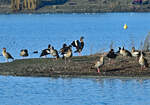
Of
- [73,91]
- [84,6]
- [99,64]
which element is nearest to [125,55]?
[99,64]

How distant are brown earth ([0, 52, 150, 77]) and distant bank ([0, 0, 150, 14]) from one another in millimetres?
72489

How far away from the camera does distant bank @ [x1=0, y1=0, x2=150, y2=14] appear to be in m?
101

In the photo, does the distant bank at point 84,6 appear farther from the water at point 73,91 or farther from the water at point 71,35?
the water at point 73,91

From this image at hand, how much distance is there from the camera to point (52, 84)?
23000mm

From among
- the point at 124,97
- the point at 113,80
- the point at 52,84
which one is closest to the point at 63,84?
the point at 52,84

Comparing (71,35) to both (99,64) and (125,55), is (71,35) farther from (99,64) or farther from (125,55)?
(99,64)

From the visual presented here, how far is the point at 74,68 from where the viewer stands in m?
25.2

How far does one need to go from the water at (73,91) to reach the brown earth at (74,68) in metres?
0.72

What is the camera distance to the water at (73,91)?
64.5ft

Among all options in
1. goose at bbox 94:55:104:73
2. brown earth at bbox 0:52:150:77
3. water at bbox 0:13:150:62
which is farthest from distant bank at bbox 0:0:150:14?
goose at bbox 94:55:104:73

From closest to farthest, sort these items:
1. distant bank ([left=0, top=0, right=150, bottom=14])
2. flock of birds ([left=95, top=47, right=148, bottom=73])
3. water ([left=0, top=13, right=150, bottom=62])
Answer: flock of birds ([left=95, top=47, right=148, bottom=73]) → water ([left=0, top=13, right=150, bottom=62]) → distant bank ([left=0, top=0, right=150, bottom=14])

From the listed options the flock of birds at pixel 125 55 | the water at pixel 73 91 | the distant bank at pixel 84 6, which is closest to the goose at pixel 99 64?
the flock of birds at pixel 125 55

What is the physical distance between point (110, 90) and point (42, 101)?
2870 mm

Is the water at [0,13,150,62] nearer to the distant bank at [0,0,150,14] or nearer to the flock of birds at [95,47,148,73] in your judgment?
the distant bank at [0,0,150,14]
